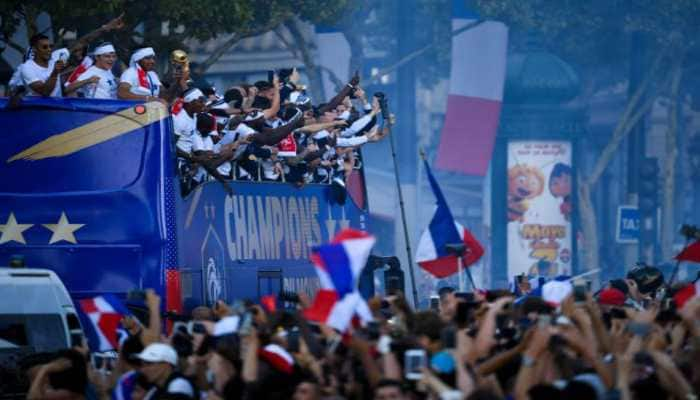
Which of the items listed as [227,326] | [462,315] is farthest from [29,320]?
[227,326]

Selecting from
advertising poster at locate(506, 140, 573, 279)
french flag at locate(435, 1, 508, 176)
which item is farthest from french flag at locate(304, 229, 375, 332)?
advertising poster at locate(506, 140, 573, 279)

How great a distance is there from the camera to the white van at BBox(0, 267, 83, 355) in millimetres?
13391

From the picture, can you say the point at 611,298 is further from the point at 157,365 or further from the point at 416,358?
the point at 416,358

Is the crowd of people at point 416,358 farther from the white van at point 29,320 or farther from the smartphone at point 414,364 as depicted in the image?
the white van at point 29,320

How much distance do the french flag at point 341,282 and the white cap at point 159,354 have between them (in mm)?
812

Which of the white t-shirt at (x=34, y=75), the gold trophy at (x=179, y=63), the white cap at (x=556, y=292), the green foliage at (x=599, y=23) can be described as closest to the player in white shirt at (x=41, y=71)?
the white t-shirt at (x=34, y=75)

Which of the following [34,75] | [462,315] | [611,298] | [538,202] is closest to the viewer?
[462,315]

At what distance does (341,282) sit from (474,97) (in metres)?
29.3

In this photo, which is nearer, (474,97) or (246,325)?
(246,325)

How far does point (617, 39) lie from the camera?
43031mm

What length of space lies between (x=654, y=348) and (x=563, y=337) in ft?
2.08

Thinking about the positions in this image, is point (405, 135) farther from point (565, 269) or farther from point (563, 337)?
point (563, 337)

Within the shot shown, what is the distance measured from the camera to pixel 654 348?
10.2 m

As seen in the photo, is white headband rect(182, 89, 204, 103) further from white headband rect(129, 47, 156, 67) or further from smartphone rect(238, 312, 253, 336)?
smartphone rect(238, 312, 253, 336)
